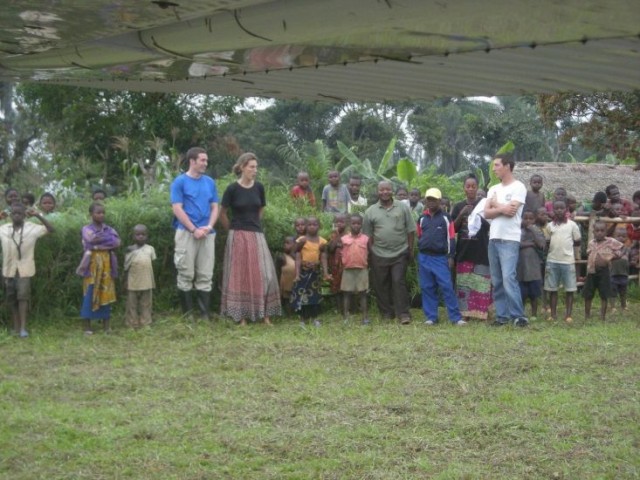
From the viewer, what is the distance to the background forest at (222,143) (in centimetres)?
1009

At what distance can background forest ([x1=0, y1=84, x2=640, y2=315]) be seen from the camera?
10094mm

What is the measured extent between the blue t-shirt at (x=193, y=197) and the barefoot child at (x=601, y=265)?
399cm

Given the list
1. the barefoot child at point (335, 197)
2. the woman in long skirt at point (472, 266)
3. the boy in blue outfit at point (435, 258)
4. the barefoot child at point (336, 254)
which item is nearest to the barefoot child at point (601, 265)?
the woman in long skirt at point (472, 266)

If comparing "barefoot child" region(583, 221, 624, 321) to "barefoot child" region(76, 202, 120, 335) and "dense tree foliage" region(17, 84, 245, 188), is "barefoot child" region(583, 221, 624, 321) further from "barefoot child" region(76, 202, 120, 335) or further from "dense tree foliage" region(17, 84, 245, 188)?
"dense tree foliage" region(17, 84, 245, 188)

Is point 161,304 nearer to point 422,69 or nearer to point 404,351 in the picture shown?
point 404,351

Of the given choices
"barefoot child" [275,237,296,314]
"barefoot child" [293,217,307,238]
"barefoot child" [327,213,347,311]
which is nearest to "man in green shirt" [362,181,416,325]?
"barefoot child" [327,213,347,311]

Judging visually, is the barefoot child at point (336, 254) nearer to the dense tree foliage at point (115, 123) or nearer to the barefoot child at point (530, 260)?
the barefoot child at point (530, 260)

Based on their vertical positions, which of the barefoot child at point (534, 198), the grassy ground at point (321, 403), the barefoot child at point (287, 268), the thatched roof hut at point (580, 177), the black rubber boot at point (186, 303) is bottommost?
the grassy ground at point (321, 403)

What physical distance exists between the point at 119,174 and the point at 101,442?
17963mm

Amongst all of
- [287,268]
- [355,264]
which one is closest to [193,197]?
[287,268]

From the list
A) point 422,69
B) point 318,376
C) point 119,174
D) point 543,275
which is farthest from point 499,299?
point 119,174

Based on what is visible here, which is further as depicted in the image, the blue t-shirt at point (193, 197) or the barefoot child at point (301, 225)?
the barefoot child at point (301, 225)

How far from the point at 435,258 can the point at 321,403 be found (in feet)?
13.2

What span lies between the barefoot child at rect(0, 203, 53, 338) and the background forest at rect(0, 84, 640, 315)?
1.76 ft
